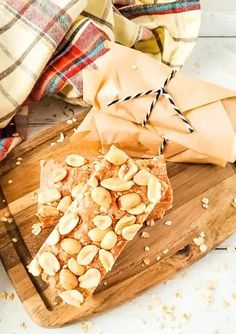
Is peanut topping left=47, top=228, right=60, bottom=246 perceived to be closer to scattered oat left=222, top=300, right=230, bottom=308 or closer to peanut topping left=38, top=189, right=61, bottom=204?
peanut topping left=38, top=189, right=61, bottom=204

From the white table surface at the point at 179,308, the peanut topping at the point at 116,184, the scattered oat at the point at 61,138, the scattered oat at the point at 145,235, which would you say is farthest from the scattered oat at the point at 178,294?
the scattered oat at the point at 61,138

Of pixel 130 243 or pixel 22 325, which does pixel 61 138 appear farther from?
pixel 22 325

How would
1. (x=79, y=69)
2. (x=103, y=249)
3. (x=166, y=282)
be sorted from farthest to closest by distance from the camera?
(x=79, y=69)
(x=166, y=282)
(x=103, y=249)

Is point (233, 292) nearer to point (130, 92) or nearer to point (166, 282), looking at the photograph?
point (166, 282)

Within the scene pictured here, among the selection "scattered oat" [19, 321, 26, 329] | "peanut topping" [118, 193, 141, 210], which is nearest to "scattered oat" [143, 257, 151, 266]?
"peanut topping" [118, 193, 141, 210]

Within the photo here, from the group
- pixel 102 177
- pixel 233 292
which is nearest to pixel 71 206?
pixel 102 177
